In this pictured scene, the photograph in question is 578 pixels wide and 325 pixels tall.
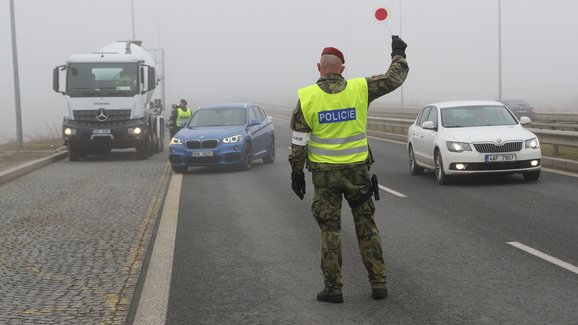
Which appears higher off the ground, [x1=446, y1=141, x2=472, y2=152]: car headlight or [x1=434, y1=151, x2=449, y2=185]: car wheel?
[x1=446, y1=141, x2=472, y2=152]: car headlight

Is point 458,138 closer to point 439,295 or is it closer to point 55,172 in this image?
point 439,295

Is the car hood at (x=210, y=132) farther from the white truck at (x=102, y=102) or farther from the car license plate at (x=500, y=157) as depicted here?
the car license plate at (x=500, y=157)

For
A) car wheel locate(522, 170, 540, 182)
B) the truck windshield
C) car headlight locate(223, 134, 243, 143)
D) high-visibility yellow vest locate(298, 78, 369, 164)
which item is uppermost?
the truck windshield

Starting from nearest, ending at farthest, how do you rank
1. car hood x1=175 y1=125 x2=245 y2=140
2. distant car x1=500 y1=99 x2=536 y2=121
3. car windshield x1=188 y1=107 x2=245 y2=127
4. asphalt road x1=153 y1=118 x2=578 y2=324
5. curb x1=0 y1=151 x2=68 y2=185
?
asphalt road x1=153 y1=118 x2=578 y2=324
curb x1=0 y1=151 x2=68 y2=185
car hood x1=175 y1=125 x2=245 y2=140
car windshield x1=188 y1=107 x2=245 y2=127
distant car x1=500 y1=99 x2=536 y2=121

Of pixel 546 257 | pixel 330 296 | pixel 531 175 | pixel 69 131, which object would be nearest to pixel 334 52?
pixel 330 296

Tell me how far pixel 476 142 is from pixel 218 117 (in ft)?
25.6

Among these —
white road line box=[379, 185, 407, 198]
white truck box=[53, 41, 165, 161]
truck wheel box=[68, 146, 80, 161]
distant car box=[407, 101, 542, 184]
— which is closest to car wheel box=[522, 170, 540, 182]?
distant car box=[407, 101, 542, 184]

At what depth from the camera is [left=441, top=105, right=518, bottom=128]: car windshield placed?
14633mm

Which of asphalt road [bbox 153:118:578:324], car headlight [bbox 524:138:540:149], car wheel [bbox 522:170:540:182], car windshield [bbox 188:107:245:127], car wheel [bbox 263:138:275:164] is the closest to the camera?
asphalt road [bbox 153:118:578:324]

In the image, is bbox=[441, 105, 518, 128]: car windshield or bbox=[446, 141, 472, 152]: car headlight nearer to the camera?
bbox=[446, 141, 472, 152]: car headlight

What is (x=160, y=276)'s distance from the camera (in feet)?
23.1

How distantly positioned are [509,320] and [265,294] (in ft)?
6.21

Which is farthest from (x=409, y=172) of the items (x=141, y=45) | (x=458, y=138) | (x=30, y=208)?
(x=141, y=45)

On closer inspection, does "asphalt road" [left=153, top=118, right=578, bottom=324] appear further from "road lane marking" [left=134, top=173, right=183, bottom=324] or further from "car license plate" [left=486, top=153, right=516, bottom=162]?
"car license plate" [left=486, top=153, right=516, bottom=162]
